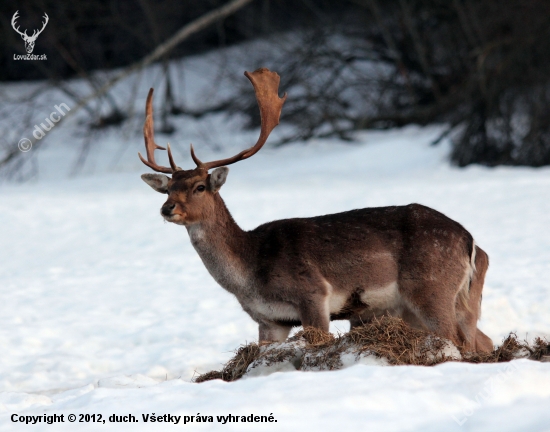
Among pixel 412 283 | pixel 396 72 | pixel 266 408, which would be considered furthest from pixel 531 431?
pixel 396 72

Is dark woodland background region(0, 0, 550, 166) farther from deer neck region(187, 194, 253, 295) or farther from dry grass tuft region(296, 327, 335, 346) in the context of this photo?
dry grass tuft region(296, 327, 335, 346)

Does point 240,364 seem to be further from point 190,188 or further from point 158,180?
point 158,180

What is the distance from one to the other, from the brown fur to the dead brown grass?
0.56m

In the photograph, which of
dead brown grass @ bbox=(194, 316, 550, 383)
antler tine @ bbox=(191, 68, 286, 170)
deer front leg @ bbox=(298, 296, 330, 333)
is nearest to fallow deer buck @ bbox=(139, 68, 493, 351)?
deer front leg @ bbox=(298, 296, 330, 333)

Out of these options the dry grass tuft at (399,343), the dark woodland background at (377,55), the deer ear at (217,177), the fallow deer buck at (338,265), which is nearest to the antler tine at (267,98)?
the deer ear at (217,177)

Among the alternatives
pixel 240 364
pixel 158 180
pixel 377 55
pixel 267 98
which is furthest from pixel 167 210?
pixel 377 55

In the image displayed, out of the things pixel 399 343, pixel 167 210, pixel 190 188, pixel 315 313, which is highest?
pixel 190 188

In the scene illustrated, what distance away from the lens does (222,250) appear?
6938 millimetres

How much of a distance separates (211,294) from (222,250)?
3629mm

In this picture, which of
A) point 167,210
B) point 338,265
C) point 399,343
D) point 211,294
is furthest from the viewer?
point 211,294

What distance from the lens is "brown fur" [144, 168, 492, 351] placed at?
22.2 ft

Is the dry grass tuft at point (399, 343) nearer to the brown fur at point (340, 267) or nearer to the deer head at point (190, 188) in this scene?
the brown fur at point (340, 267)

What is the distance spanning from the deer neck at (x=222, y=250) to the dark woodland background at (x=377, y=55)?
39.6ft

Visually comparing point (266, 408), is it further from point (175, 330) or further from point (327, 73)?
point (327, 73)
